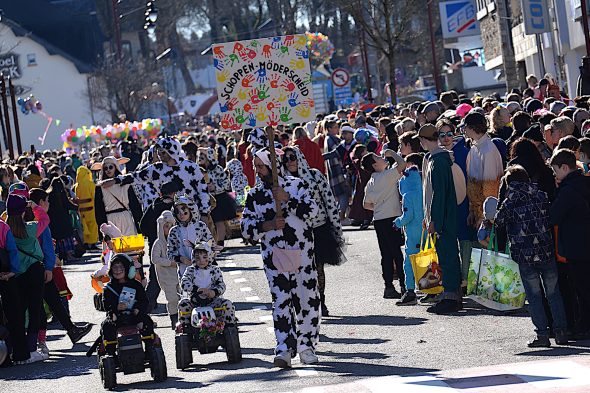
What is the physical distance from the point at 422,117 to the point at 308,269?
743cm

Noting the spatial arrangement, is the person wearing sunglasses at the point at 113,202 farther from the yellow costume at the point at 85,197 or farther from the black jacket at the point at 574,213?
the black jacket at the point at 574,213

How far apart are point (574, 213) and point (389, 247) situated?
4.49 m

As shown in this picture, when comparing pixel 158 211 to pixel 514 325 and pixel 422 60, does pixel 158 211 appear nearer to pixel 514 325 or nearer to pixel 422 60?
pixel 514 325

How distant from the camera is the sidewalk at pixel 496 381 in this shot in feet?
34.2

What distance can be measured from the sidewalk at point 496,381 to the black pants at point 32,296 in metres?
4.94

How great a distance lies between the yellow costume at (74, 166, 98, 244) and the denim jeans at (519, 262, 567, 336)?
17.0 metres

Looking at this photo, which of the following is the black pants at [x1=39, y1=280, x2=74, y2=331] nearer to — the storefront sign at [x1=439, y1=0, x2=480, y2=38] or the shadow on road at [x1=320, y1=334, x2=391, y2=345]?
the shadow on road at [x1=320, y1=334, x2=391, y2=345]

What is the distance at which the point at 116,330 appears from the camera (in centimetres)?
1283

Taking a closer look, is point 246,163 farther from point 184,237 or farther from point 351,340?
point 351,340

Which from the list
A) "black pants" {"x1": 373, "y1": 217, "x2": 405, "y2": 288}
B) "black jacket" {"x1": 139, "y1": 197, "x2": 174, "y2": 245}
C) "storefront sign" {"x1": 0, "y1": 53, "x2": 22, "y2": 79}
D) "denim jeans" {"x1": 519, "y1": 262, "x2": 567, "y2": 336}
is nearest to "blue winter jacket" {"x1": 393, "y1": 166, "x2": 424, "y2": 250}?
"black pants" {"x1": 373, "y1": 217, "x2": 405, "y2": 288}

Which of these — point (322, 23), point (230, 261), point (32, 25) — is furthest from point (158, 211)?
point (322, 23)

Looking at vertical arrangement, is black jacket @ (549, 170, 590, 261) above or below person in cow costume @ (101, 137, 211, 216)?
below

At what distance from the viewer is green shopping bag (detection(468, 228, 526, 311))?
46.0 feet

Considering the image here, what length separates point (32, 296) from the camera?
15648 millimetres
